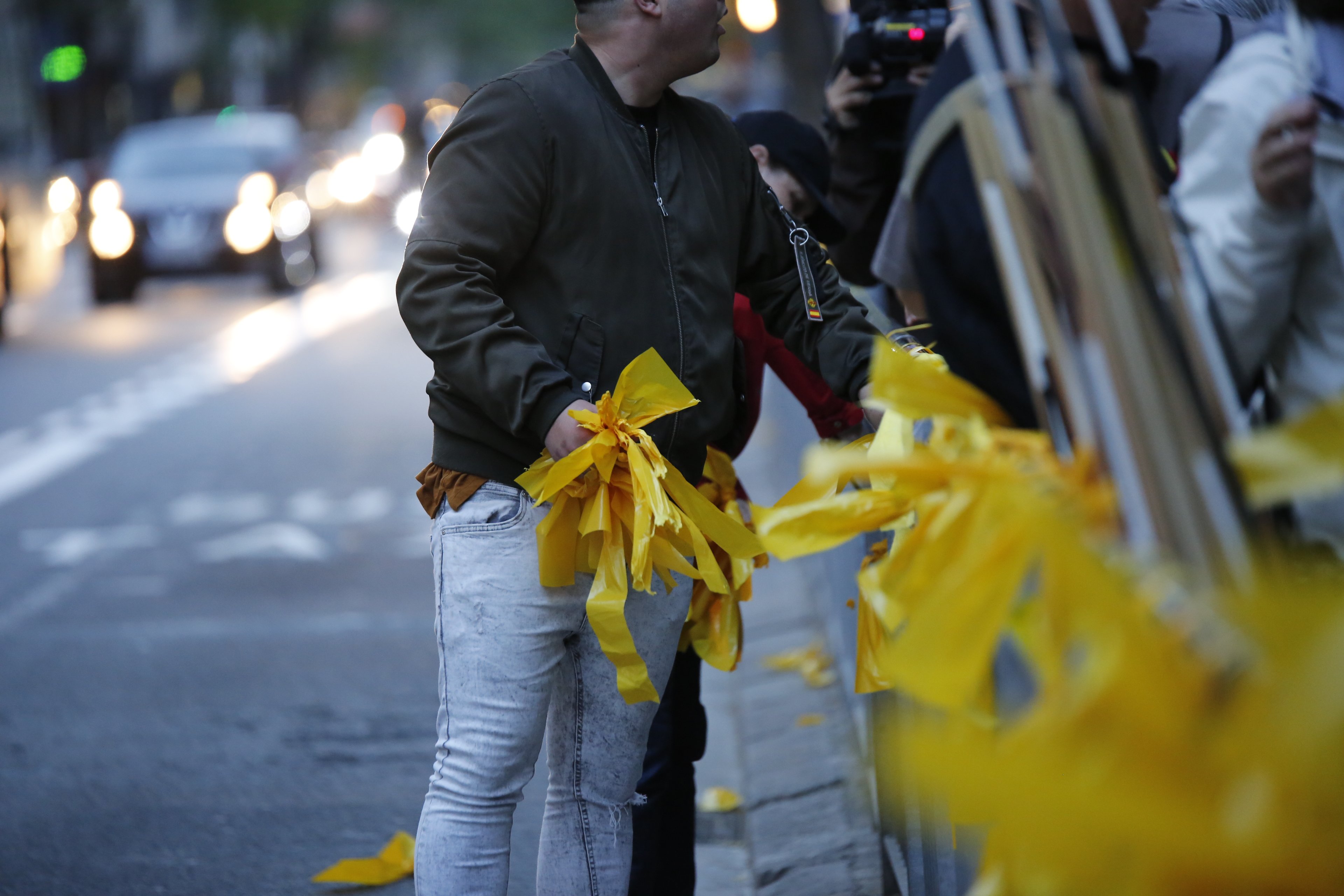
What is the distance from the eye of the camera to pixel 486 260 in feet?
8.38

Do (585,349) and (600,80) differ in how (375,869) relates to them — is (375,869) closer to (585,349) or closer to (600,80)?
(585,349)

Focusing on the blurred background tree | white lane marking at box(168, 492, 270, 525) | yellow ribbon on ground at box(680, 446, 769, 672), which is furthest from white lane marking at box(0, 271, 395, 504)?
yellow ribbon on ground at box(680, 446, 769, 672)

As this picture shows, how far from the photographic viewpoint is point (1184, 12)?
299 centimetres

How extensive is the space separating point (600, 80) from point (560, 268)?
336 mm

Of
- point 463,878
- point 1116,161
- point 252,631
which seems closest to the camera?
point 1116,161

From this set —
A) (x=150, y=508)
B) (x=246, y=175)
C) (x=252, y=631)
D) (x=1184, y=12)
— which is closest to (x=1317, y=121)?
(x=1184, y=12)

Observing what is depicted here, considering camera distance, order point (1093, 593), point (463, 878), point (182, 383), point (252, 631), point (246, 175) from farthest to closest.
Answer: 1. point (246, 175)
2. point (182, 383)
3. point (252, 631)
4. point (463, 878)
5. point (1093, 593)

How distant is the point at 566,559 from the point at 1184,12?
5.08 ft

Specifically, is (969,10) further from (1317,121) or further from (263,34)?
(263,34)

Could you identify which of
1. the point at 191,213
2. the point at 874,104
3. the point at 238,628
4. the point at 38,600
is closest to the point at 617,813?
the point at 874,104

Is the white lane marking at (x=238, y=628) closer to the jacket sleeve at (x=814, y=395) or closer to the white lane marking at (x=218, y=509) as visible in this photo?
the white lane marking at (x=218, y=509)

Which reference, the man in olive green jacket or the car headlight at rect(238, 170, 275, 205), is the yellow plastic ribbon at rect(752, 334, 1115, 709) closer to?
the man in olive green jacket

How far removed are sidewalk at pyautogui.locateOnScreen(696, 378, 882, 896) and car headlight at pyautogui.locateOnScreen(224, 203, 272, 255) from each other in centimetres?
1238

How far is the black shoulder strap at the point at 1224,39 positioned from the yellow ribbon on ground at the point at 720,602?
1.21 metres
